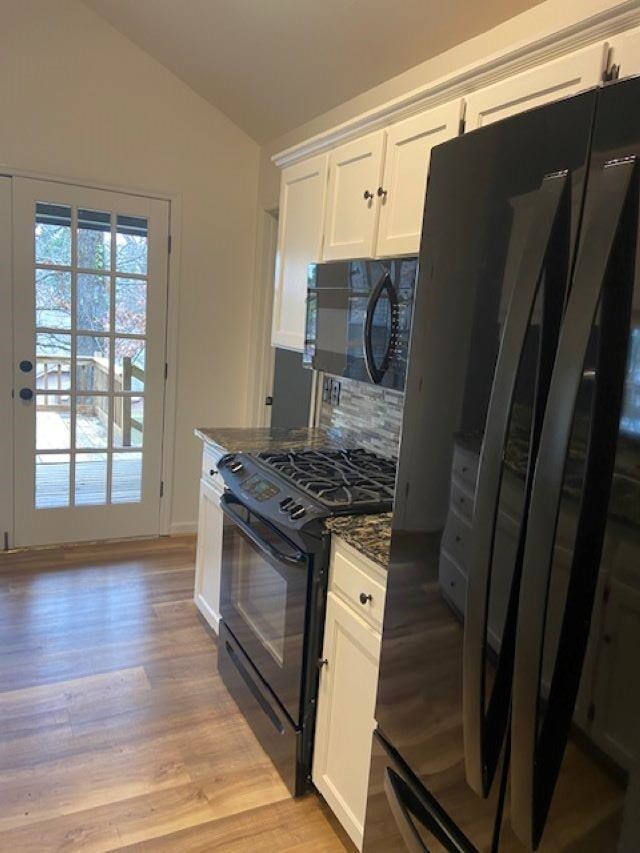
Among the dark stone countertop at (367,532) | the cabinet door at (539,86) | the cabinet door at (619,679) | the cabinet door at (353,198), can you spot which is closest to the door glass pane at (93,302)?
the cabinet door at (353,198)

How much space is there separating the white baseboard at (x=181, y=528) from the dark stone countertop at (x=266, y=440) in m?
1.49

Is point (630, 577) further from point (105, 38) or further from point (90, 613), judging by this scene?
point (105, 38)

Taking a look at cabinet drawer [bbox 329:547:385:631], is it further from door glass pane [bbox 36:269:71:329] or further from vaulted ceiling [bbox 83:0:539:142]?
door glass pane [bbox 36:269:71:329]

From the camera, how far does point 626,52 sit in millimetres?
1219

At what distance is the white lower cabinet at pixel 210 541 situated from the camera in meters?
2.75

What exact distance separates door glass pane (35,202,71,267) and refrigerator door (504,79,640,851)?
3.42 m

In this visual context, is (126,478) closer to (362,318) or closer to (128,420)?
(128,420)

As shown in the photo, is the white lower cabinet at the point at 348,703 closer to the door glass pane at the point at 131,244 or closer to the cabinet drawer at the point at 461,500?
the cabinet drawer at the point at 461,500

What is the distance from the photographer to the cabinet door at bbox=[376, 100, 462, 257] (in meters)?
1.79

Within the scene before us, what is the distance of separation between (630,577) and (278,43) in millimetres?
2917

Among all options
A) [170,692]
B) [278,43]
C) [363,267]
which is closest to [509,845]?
[363,267]

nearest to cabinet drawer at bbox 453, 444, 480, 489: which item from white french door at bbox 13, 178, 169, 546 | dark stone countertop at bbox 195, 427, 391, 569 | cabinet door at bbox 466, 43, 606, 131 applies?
dark stone countertop at bbox 195, 427, 391, 569

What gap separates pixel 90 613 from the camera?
310 centimetres

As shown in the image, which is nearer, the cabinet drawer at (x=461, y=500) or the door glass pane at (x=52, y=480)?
the cabinet drawer at (x=461, y=500)
